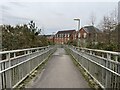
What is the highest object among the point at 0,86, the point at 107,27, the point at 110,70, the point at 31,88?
the point at 107,27

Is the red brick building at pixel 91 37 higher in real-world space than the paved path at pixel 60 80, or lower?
higher

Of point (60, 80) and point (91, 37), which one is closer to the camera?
point (60, 80)

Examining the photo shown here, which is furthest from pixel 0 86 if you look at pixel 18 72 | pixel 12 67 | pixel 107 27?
pixel 107 27

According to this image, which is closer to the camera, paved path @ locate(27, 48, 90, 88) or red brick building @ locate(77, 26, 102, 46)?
paved path @ locate(27, 48, 90, 88)

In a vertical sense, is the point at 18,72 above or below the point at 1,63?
below

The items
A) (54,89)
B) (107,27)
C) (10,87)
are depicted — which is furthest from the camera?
(107,27)

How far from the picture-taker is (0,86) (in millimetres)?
5184

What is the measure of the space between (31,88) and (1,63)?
6.58 feet

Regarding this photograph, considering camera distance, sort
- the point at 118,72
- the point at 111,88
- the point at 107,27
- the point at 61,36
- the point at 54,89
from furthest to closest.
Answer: the point at 61,36
the point at 107,27
the point at 54,89
the point at 111,88
the point at 118,72

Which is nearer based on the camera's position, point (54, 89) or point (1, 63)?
point (1, 63)

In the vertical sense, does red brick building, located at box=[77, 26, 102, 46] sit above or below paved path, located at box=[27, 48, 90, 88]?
above

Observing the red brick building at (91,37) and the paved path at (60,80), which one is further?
the red brick building at (91,37)

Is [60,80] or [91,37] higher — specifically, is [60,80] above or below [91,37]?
below

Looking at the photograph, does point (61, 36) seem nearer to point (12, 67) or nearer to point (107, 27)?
point (107, 27)
